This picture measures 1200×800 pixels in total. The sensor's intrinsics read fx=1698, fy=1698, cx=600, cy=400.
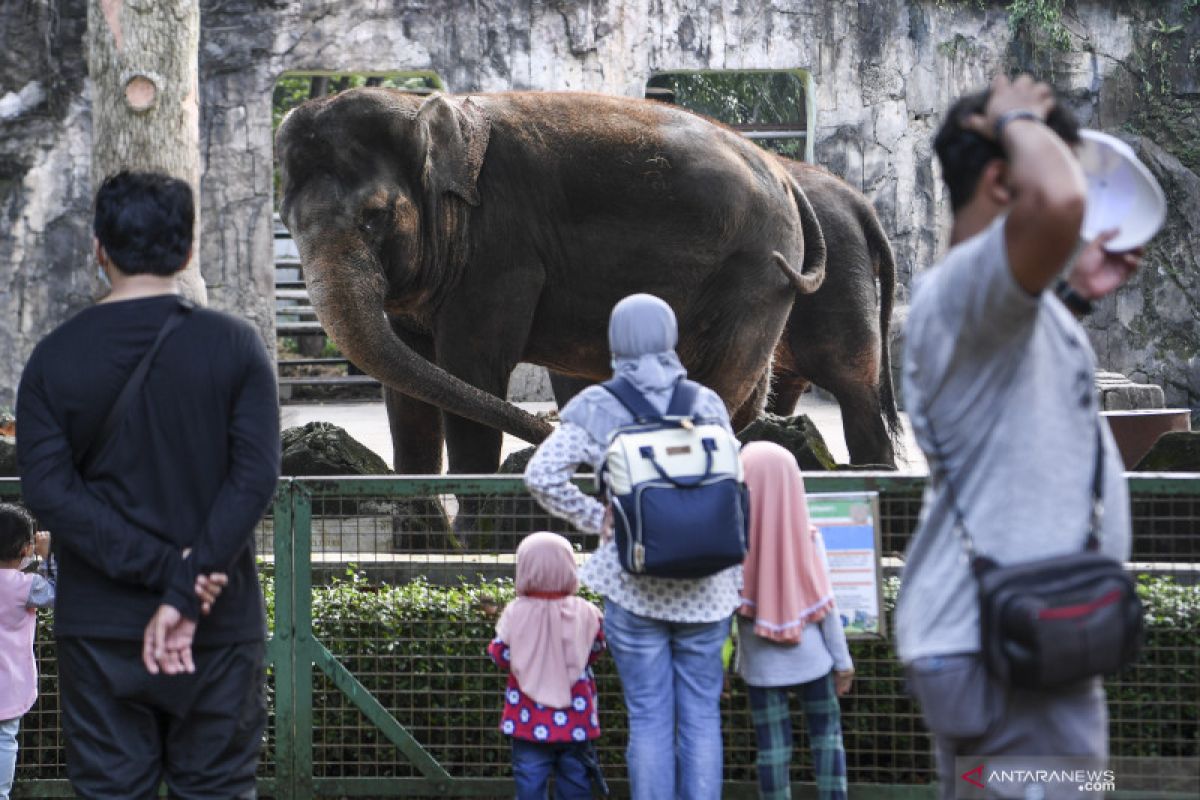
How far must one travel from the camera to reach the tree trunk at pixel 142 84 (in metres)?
7.57

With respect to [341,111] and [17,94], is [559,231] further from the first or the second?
[17,94]

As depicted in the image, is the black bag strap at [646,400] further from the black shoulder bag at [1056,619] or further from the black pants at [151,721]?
the black shoulder bag at [1056,619]

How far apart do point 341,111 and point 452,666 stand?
105 inches

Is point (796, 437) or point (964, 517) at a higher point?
point (964, 517)

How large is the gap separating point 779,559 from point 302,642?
5.32 ft

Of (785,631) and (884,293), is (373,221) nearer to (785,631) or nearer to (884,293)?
(785,631)

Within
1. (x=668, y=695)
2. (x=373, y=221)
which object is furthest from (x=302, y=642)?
(x=373, y=221)

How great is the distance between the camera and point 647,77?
56.6ft

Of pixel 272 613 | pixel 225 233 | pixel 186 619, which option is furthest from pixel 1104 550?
pixel 225 233

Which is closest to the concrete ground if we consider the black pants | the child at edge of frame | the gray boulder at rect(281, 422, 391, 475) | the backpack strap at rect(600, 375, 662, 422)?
the gray boulder at rect(281, 422, 391, 475)

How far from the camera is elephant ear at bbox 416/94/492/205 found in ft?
23.3

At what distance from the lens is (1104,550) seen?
2605 millimetres

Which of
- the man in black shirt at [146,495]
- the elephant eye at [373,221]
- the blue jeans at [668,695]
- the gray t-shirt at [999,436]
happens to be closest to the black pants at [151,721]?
the man in black shirt at [146,495]

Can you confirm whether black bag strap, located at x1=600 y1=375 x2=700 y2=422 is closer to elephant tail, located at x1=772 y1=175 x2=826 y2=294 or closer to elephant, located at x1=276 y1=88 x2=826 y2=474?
elephant, located at x1=276 y1=88 x2=826 y2=474
